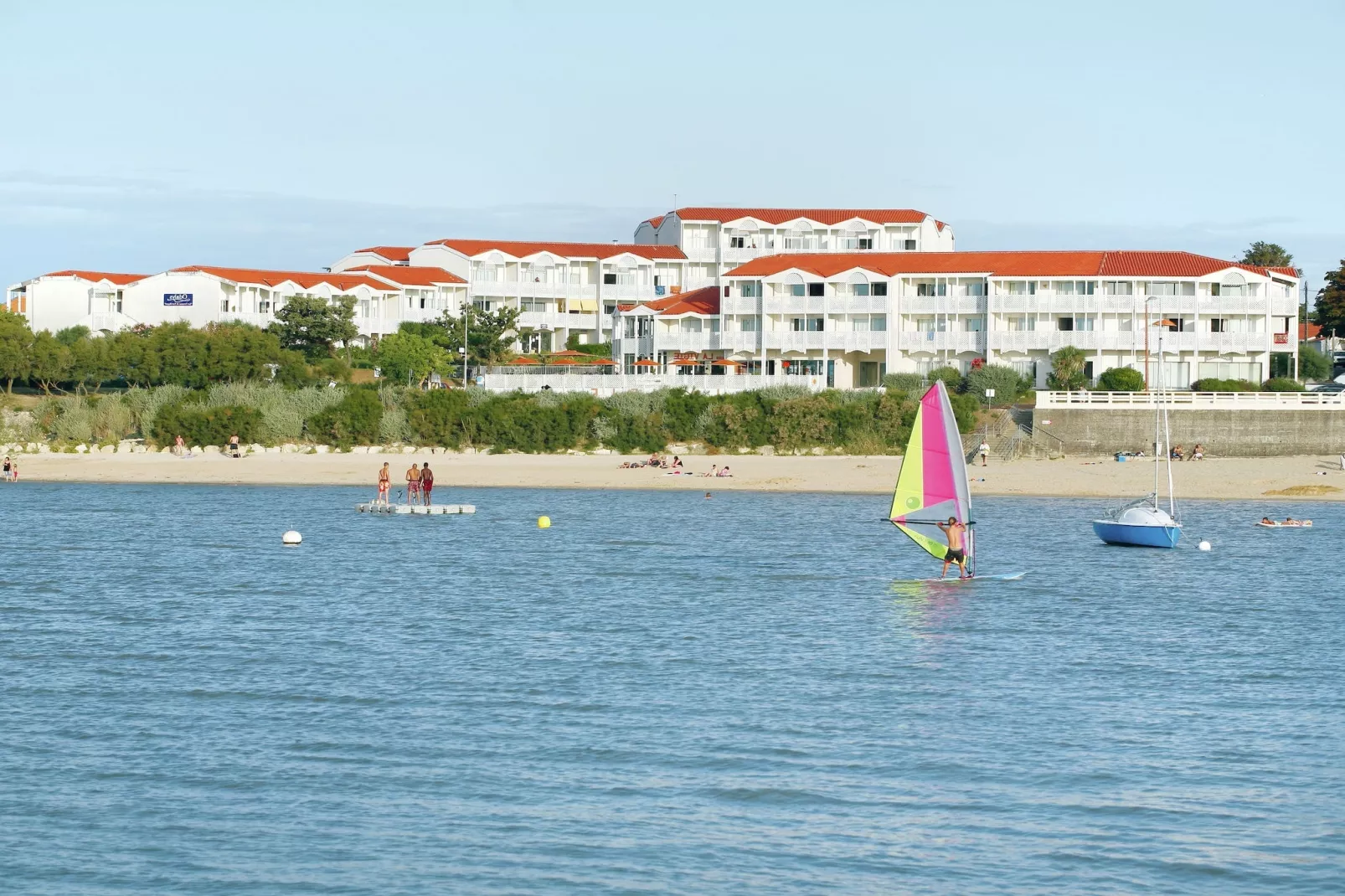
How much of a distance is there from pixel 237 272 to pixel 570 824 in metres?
89.2

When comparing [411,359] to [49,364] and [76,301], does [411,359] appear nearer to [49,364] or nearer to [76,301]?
[49,364]

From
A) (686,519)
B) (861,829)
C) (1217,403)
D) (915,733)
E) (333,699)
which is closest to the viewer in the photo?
(861,829)

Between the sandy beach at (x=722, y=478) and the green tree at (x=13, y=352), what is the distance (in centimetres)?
1463

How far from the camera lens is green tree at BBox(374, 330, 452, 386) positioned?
8581 centimetres

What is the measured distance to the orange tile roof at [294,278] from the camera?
9888 cm

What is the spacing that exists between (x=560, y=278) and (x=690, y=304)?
60.2ft

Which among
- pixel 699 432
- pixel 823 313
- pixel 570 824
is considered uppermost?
pixel 823 313

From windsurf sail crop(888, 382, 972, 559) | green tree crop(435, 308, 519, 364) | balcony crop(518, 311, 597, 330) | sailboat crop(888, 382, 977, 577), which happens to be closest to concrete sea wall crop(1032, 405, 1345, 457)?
sailboat crop(888, 382, 977, 577)

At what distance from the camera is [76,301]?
100 m

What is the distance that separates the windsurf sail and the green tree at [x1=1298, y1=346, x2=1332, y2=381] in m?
66.8

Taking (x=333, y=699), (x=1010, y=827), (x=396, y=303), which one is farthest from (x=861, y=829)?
(x=396, y=303)

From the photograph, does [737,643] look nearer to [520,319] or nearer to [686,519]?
[686,519]

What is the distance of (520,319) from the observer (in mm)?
106375

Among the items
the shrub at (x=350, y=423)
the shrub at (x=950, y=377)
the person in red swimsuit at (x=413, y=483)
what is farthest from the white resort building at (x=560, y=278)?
the person in red swimsuit at (x=413, y=483)
